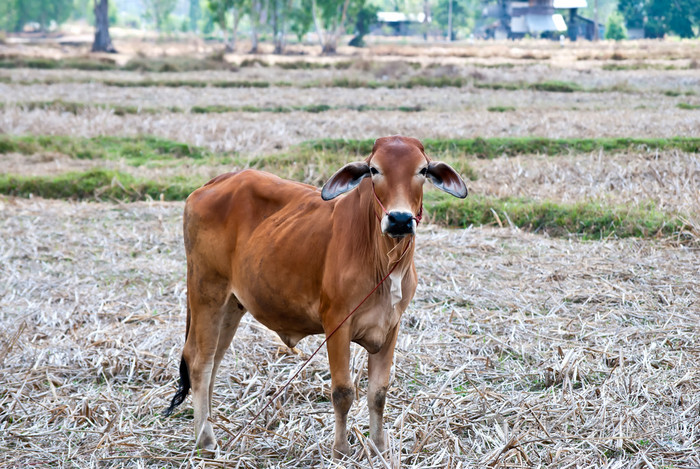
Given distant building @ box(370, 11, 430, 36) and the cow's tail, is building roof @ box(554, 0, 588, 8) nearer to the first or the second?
distant building @ box(370, 11, 430, 36)

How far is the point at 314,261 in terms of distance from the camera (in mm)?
3613

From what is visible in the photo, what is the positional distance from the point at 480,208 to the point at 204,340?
5179 mm

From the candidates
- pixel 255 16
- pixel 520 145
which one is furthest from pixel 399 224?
pixel 255 16

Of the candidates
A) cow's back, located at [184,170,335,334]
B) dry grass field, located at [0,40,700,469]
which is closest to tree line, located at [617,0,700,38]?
dry grass field, located at [0,40,700,469]

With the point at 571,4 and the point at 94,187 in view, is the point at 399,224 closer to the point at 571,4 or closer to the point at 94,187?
the point at 94,187

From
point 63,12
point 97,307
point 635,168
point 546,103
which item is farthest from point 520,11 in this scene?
point 97,307

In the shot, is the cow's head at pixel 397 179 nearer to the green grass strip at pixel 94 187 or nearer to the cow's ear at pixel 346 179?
the cow's ear at pixel 346 179

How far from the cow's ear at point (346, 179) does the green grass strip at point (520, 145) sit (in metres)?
8.12

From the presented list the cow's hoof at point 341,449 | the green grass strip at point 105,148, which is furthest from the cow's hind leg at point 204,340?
the green grass strip at point 105,148

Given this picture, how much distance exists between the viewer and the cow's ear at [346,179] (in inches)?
131

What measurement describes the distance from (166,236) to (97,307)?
214 centimetres

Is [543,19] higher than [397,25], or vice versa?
[397,25]

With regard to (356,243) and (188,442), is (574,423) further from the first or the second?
(188,442)

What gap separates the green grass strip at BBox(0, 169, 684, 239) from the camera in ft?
25.5
